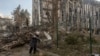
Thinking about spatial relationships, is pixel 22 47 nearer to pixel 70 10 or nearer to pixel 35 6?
pixel 70 10

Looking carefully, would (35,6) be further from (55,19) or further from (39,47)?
(39,47)

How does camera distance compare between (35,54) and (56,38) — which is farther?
(56,38)

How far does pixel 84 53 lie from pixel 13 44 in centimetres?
632

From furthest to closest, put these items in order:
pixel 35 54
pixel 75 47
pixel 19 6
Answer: pixel 19 6
pixel 75 47
pixel 35 54

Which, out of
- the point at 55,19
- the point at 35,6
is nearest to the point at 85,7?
the point at 35,6

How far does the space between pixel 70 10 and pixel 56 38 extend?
5034 centimetres

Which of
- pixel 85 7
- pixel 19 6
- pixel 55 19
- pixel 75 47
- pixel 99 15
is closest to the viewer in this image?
pixel 75 47

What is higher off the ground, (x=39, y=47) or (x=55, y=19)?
(x=55, y=19)

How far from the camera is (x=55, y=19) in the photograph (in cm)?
2517

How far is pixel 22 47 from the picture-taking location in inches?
707

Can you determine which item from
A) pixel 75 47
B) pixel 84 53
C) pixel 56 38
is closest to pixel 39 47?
pixel 56 38

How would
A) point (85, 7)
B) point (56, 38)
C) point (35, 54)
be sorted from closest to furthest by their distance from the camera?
point (35, 54)
point (56, 38)
point (85, 7)

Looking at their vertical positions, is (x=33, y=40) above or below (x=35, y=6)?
below

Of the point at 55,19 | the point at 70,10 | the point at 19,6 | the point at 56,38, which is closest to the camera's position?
the point at 56,38
